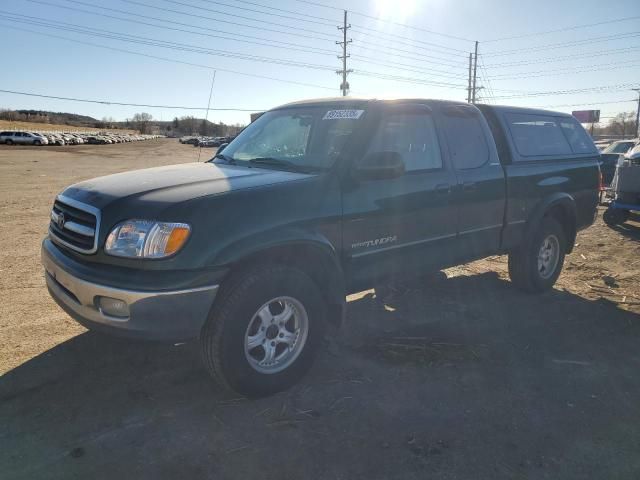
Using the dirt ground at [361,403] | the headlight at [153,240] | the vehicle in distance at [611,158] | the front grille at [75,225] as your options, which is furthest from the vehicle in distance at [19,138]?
the headlight at [153,240]

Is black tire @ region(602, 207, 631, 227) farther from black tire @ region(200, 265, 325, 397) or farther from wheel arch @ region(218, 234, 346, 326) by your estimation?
black tire @ region(200, 265, 325, 397)

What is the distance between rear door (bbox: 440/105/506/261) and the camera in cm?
447

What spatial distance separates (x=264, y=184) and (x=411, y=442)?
184 cm

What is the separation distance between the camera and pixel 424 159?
13.8 ft

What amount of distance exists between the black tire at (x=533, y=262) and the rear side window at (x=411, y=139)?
6.19 ft

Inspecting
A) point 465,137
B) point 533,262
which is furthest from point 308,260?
point 533,262

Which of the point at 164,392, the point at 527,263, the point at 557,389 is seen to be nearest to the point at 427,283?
the point at 527,263

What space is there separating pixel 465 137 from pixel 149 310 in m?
3.27

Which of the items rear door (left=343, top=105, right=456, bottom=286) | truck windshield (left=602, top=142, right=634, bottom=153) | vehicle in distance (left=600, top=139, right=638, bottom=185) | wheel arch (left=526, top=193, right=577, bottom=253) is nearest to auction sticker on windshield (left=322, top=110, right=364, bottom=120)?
rear door (left=343, top=105, right=456, bottom=286)

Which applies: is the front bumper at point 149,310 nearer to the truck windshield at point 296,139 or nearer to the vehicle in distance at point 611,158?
the truck windshield at point 296,139

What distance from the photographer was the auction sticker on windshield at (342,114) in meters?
3.88

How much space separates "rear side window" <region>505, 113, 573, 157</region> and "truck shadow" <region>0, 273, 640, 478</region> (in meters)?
1.84

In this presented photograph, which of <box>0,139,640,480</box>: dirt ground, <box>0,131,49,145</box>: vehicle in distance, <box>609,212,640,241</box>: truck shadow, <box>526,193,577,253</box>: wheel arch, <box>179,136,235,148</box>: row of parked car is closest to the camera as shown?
<box>0,139,640,480</box>: dirt ground

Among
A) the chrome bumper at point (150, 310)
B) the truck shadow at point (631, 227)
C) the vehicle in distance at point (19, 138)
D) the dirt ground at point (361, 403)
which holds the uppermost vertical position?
the vehicle in distance at point (19, 138)
